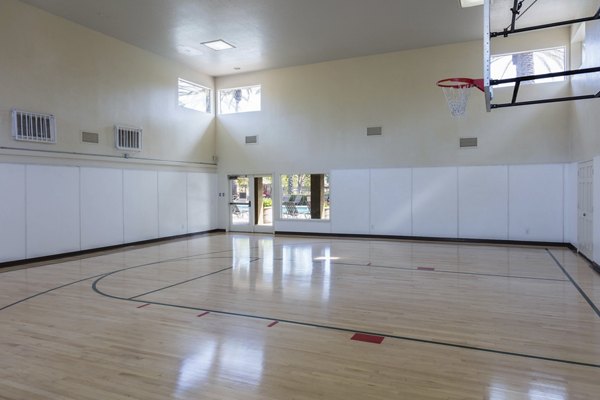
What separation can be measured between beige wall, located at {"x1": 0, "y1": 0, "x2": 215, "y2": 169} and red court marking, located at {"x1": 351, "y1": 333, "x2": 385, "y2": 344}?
313 inches

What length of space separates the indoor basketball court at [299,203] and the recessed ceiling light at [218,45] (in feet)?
0.18

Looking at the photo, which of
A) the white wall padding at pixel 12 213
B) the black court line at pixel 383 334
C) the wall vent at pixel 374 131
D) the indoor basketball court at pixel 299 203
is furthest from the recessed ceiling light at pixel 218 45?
the black court line at pixel 383 334

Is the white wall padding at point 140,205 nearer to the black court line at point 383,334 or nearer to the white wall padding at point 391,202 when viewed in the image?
the black court line at point 383,334

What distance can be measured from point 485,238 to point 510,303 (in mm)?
6287

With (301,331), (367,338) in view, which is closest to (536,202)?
(367,338)

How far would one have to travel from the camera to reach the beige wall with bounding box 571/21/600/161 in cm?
727

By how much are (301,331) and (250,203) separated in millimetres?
10238

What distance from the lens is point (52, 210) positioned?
911cm

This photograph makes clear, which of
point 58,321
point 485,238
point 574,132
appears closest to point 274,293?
point 58,321

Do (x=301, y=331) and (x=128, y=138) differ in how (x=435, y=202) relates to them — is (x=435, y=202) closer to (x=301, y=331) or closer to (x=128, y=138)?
(x=301, y=331)

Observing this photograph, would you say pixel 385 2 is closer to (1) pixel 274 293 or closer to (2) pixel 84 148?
(1) pixel 274 293

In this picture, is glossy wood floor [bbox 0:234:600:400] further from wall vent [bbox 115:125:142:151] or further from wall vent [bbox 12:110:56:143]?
wall vent [bbox 115:125:142:151]

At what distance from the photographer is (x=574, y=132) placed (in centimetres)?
966

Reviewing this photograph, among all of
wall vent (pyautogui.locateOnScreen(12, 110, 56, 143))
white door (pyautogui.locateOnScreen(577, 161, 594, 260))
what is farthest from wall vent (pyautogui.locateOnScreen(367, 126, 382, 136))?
wall vent (pyautogui.locateOnScreen(12, 110, 56, 143))
